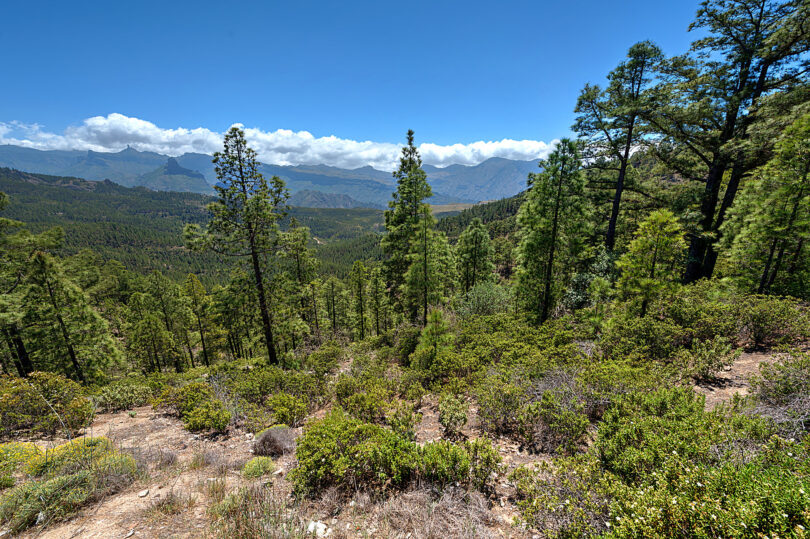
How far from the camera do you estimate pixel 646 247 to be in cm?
1045

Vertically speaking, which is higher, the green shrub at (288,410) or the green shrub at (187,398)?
the green shrub at (288,410)

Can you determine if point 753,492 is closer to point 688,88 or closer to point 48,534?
point 48,534

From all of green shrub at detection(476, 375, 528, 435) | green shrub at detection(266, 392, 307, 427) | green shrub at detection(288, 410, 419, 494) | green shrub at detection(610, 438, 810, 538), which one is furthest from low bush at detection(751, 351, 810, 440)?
green shrub at detection(266, 392, 307, 427)

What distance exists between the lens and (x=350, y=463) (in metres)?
4.62

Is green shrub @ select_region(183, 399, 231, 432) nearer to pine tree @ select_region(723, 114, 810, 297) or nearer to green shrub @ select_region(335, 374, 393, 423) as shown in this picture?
green shrub @ select_region(335, 374, 393, 423)

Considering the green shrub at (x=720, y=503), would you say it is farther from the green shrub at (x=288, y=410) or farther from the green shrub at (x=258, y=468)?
the green shrub at (x=288, y=410)

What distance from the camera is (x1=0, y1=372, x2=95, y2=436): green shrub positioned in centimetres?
728

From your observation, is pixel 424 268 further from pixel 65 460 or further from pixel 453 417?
pixel 65 460

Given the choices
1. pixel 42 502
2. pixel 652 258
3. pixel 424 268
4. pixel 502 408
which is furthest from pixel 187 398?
pixel 652 258

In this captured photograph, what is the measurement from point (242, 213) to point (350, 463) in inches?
481

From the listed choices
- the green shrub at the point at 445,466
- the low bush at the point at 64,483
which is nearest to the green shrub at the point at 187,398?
the low bush at the point at 64,483

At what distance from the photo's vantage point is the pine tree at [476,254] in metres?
28.8

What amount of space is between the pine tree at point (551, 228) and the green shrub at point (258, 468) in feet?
44.5

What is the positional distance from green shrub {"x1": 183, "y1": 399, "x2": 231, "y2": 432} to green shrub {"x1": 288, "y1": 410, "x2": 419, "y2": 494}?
147 inches
